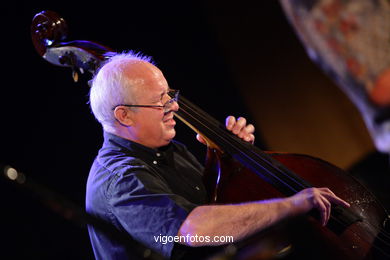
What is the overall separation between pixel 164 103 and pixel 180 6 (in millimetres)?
2045

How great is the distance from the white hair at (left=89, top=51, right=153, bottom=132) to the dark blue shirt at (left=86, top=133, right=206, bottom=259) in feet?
0.43

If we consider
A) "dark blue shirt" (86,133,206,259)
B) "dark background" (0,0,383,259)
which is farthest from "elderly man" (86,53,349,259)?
"dark background" (0,0,383,259)

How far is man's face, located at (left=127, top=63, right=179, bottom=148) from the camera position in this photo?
9.05 feet

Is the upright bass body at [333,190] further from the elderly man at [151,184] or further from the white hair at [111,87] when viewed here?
the white hair at [111,87]

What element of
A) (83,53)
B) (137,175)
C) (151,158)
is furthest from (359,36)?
(83,53)

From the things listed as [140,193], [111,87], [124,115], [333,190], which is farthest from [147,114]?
[333,190]

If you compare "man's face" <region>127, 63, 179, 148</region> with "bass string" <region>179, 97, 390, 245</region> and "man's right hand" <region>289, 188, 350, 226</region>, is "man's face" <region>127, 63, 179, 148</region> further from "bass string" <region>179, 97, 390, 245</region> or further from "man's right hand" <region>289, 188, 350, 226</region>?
"man's right hand" <region>289, 188, 350, 226</region>

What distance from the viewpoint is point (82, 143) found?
148 inches

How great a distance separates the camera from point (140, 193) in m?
2.25

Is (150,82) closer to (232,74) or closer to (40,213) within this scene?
(40,213)

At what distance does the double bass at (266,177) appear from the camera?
2.21 metres

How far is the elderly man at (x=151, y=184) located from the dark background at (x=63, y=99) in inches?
A: 25.3

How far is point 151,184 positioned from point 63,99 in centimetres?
170

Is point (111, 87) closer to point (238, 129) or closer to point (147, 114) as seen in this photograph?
point (147, 114)
